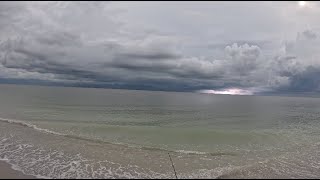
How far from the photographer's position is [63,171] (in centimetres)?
1631

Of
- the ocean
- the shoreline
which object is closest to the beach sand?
the shoreline

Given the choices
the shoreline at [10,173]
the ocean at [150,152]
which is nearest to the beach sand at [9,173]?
the shoreline at [10,173]

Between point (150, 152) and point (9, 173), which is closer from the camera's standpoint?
point (9, 173)

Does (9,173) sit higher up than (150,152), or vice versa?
(9,173)

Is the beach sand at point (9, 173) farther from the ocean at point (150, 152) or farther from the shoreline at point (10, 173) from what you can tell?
the ocean at point (150, 152)

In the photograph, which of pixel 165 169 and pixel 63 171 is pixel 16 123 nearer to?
pixel 63 171

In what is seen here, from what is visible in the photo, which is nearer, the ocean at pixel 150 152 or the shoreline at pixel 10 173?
the shoreline at pixel 10 173

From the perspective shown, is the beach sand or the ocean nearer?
the beach sand

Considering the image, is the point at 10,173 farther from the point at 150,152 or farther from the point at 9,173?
the point at 150,152

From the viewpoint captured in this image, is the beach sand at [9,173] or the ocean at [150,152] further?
the ocean at [150,152]

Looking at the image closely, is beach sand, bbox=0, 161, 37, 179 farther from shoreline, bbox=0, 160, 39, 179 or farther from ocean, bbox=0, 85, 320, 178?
ocean, bbox=0, 85, 320, 178

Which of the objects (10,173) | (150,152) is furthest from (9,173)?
(150,152)

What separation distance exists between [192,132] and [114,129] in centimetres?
917

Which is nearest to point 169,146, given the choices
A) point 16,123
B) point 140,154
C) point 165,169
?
point 140,154
